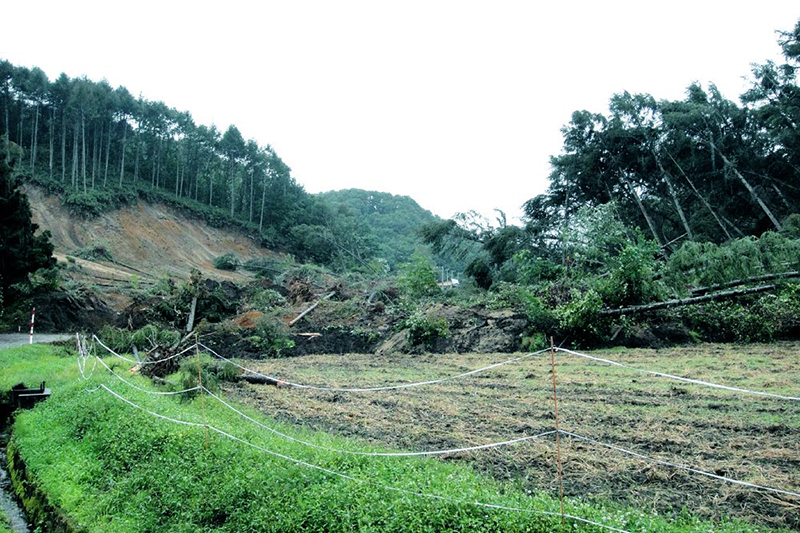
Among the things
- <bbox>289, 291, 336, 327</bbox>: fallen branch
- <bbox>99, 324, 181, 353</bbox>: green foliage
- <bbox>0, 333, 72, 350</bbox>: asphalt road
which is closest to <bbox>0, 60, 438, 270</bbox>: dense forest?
<bbox>289, 291, 336, 327</bbox>: fallen branch

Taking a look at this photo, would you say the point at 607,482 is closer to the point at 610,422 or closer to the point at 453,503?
the point at 453,503

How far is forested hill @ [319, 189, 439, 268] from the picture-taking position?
71.6 meters

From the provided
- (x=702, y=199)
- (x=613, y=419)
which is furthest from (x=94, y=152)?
(x=613, y=419)

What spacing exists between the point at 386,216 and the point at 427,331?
75831mm

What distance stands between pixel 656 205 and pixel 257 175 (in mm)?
45272

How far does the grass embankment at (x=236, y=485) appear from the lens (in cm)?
419

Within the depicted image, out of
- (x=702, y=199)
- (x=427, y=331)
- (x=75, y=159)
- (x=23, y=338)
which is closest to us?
(x=23, y=338)

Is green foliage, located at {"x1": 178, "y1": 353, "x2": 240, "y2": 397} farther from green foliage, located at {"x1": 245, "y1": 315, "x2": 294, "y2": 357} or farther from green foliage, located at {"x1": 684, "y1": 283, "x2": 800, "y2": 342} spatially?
green foliage, located at {"x1": 684, "y1": 283, "x2": 800, "y2": 342}

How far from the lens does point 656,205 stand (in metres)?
28.2

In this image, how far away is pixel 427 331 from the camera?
54.7 ft

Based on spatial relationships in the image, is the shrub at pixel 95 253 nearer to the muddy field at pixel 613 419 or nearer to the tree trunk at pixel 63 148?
the tree trunk at pixel 63 148

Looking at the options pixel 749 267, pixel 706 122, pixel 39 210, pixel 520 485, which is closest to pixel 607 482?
pixel 520 485

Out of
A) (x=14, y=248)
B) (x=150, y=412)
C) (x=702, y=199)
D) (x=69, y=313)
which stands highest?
(x=702, y=199)

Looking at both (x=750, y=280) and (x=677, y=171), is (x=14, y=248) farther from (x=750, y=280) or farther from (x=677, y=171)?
(x=677, y=171)
